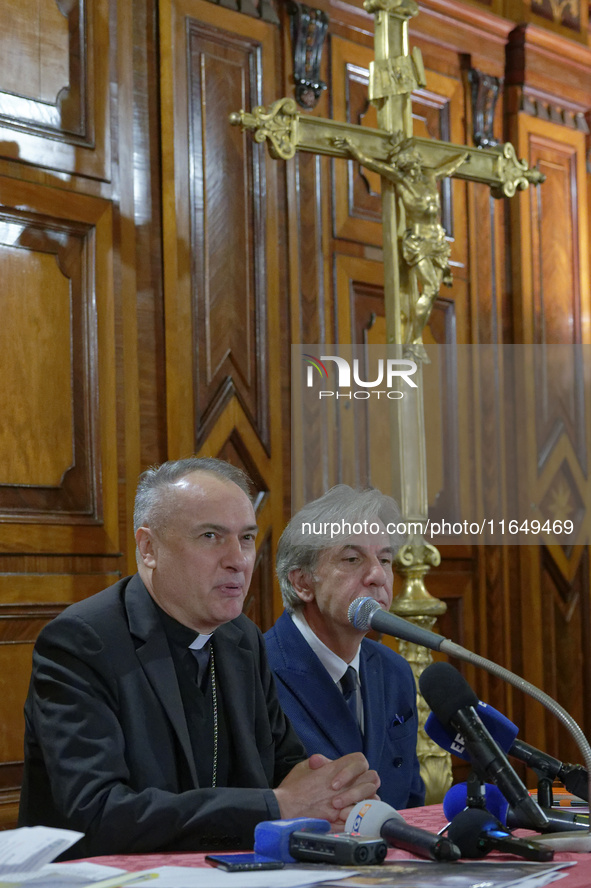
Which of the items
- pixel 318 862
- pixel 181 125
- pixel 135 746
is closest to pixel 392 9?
pixel 181 125

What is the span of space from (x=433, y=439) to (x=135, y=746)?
3036 mm

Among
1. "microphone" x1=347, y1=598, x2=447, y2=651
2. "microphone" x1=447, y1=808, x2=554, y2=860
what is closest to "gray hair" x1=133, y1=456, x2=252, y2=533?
"microphone" x1=347, y1=598, x2=447, y2=651

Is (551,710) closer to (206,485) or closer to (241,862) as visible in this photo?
(241,862)

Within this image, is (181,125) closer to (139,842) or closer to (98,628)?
(98,628)

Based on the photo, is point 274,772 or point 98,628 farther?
point 274,772

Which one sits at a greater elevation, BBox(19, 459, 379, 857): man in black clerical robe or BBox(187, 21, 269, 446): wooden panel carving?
BBox(187, 21, 269, 446): wooden panel carving

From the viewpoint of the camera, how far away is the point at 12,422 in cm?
379

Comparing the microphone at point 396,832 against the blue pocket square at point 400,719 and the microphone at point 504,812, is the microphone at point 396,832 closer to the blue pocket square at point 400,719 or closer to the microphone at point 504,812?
the microphone at point 504,812

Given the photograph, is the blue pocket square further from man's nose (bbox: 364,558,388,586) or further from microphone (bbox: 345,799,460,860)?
microphone (bbox: 345,799,460,860)

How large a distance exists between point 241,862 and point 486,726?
48 cm

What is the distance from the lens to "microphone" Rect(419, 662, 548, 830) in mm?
1771

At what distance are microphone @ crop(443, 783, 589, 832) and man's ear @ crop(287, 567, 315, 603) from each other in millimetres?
977

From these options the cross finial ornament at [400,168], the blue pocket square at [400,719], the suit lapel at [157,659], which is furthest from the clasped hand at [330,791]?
the cross finial ornament at [400,168]

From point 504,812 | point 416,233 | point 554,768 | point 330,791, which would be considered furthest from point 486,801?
point 416,233
